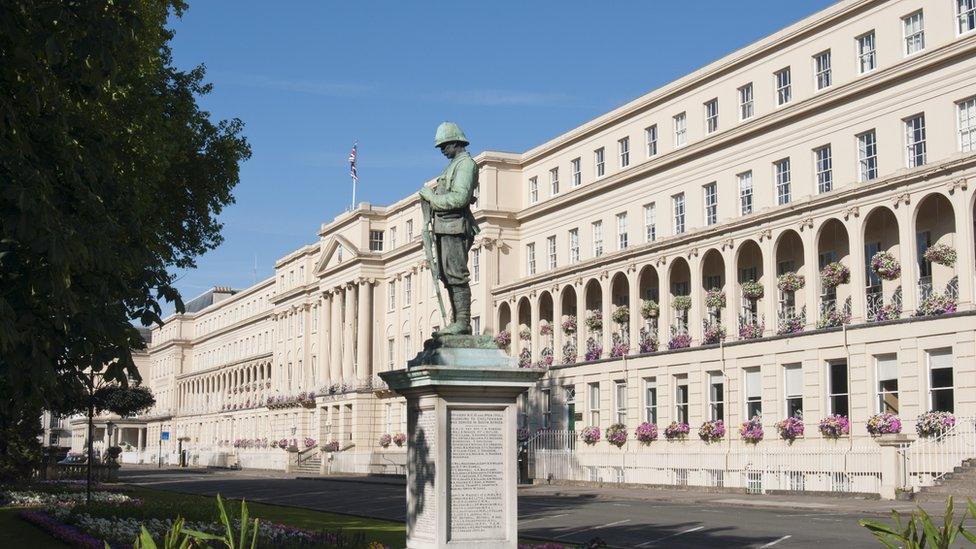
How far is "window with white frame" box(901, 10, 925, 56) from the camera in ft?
119

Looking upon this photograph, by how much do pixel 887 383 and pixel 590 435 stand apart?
17.1m

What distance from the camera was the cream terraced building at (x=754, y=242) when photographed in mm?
34875

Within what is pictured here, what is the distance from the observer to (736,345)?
42875mm

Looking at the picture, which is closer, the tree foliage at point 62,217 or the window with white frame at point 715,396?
the tree foliage at point 62,217

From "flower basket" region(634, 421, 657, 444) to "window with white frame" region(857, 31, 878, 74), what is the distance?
53.5 ft

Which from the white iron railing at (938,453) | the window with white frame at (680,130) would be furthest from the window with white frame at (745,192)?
the white iron railing at (938,453)

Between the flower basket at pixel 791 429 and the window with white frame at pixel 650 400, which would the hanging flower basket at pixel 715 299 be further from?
the flower basket at pixel 791 429

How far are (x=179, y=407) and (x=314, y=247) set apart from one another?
178 ft

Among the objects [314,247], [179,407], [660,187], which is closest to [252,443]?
[314,247]

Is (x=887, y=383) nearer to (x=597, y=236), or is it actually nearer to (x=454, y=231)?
(x=597, y=236)

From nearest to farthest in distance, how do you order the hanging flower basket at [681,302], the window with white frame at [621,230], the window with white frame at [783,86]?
1. the window with white frame at [783,86]
2. the hanging flower basket at [681,302]
3. the window with white frame at [621,230]

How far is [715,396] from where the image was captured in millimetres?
44281

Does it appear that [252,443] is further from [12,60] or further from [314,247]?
[12,60]

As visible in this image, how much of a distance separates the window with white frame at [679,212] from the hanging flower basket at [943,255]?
1439 cm
